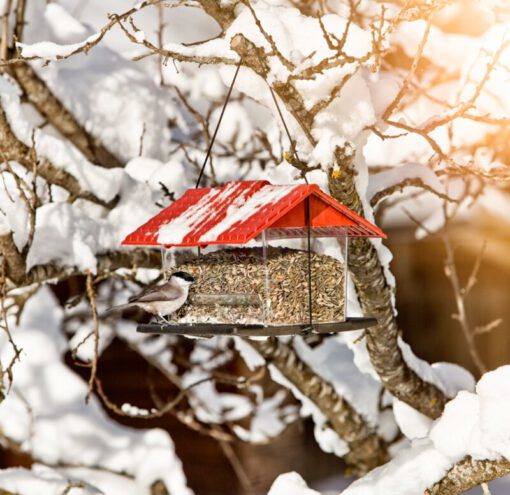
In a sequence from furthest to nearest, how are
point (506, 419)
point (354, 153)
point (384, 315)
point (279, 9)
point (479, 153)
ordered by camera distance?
1. point (479, 153)
2. point (384, 315)
3. point (279, 9)
4. point (354, 153)
5. point (506, 419)

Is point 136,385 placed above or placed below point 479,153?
below

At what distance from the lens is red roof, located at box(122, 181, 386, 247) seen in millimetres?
3023

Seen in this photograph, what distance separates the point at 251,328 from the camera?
3.11 m

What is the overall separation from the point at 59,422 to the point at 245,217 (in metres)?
4.05

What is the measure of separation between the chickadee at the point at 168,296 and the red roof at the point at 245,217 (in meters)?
0.17

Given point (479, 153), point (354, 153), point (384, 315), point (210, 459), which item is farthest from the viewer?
point (210, 459)

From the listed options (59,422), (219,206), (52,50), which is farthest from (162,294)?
(59,422)

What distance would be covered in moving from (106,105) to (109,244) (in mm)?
1509

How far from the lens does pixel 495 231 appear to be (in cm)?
757

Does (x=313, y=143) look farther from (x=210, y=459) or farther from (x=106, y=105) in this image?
(x=210, y=459)

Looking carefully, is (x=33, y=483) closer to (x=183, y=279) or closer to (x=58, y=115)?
(x=58, y=115)

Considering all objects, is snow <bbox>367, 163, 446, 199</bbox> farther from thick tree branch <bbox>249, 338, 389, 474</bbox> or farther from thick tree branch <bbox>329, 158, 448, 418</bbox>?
thick tree branch <bbox>249, 338, 389, 474</bbox>

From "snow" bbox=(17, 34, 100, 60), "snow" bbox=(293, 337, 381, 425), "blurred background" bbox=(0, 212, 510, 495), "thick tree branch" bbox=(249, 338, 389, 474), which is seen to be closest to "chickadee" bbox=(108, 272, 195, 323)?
"snow" bbox=(17, 34, 100, 60)

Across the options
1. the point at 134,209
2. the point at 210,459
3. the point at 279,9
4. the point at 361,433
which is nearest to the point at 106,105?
the point at 134,209
